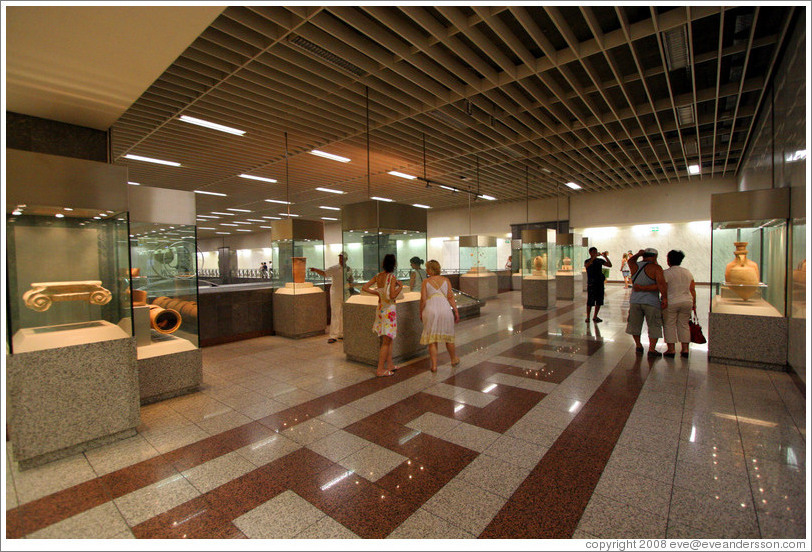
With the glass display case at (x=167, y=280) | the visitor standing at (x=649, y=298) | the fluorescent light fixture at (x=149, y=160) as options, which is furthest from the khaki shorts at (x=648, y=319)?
the fluorescent light fixture at (x=149, y=160)

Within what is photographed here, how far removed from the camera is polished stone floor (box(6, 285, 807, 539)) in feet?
7.50

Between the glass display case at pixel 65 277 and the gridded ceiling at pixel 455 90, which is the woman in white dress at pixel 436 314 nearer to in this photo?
the gridded ceiling at pixel 455 90

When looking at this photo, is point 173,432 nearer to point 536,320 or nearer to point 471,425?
point 471,425

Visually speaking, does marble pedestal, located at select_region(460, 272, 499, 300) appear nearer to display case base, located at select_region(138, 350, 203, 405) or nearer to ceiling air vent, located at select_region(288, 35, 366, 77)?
ceiling air vent, located at select_region(288, 35, 366, 77)

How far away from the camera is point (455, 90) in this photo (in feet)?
20.8

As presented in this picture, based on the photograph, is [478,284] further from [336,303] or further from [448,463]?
[448,463]

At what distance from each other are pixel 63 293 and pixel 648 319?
7.73 m

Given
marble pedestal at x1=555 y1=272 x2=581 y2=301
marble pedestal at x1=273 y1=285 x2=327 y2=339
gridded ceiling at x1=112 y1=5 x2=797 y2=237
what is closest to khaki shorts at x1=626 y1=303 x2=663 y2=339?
gridded ceiling at x1=112 y1=5 x2=797 y2=237

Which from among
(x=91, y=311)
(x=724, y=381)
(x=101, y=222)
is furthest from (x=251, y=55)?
(x=724, y=381)

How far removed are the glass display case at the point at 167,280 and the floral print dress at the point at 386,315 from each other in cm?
244

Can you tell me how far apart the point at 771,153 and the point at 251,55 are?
8.77 m

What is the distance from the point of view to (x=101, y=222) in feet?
12.3

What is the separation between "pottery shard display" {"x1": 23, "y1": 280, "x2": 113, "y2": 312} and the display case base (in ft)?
3.31

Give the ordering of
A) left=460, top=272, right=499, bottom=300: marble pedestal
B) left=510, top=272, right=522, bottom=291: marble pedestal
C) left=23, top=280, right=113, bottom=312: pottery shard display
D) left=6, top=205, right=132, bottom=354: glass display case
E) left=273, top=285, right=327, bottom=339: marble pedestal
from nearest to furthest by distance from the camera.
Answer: left=6, top=205, right=132, bottom=354: glass display case
left=23, top=280, right=113, bottom=312: pottery shard display
left=273, top=285, right=327, bottom=339: marble pedestal
left=460, top=272, right=499, bottom=300: marble pedestal
left=510, top=272, right=522, bottom=291: marble pedestal
